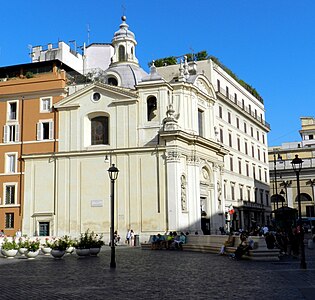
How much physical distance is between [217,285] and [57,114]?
104 feet

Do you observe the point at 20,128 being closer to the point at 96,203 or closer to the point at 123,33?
the point at 96,203

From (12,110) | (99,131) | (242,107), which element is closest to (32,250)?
(99,131)

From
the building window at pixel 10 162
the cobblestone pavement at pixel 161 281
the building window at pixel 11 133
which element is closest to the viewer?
the cobblestone pavement at pixel 161 281

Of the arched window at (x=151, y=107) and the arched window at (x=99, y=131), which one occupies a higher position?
the arched window at (x=151, y=107)

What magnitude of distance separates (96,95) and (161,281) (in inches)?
1170

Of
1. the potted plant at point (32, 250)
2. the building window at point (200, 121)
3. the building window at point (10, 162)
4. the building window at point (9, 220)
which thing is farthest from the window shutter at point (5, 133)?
the potted plant at point (32, 250)

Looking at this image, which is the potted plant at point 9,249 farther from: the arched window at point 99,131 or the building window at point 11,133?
the building window at point 11,133

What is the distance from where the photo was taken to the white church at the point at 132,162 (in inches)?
1564

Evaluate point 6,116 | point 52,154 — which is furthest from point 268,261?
point 6,116

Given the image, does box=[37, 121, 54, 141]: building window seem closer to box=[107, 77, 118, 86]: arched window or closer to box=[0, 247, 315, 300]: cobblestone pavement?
box=[107, 77, 118, 86]: arched window

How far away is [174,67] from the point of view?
182 feet

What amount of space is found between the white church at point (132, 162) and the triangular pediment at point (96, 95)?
0.08 m

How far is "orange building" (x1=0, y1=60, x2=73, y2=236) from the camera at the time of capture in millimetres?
42406

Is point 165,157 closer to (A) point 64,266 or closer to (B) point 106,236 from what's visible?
(B) point 106,236
